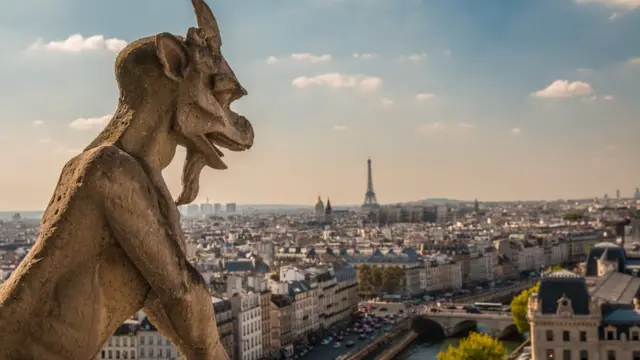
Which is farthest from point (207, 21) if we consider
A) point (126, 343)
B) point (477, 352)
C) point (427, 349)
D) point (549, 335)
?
point (427, 349)

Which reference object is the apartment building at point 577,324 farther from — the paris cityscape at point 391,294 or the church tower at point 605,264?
the church tower at point 605,264

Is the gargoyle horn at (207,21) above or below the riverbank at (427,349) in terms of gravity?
above

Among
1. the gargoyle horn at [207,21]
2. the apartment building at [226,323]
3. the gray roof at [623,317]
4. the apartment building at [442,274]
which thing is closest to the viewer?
A: the gargoyle horn at [207,21]

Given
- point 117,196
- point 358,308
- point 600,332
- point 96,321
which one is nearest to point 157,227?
point 117,196

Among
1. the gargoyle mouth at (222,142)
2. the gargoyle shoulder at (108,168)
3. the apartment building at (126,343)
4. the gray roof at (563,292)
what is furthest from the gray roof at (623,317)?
the gargoyle shoulder at (108,168)

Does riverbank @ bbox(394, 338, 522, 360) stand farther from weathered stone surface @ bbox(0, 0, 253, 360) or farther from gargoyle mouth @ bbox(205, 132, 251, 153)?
weathered stone surface @ bbox(0, 0, 253, 360)

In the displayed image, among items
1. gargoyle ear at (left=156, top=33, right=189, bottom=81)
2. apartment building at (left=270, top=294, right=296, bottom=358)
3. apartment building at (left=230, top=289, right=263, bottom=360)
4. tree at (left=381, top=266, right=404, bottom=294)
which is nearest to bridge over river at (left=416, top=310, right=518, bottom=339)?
apartment building at (left=270, top=294, right=296, bottom=358)

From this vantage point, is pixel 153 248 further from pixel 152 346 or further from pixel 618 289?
pixel 618 289
